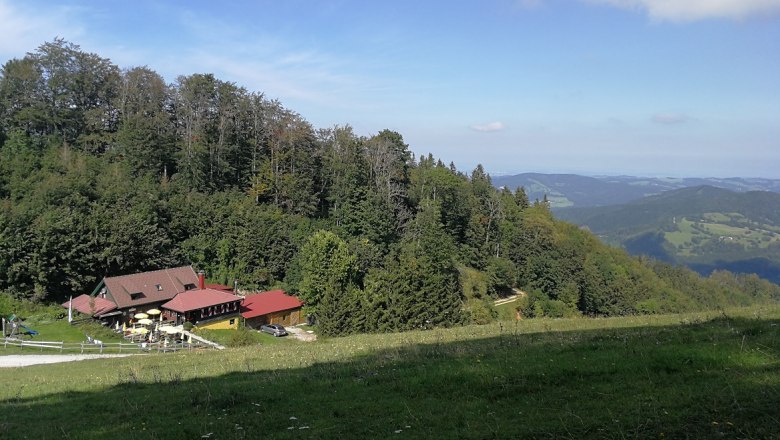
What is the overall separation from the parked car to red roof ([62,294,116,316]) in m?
14.9

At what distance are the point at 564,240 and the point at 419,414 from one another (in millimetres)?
95380

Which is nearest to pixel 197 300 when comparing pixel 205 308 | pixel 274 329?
pixel 205 308

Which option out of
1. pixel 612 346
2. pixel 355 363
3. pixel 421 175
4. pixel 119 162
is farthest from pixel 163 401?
pixel 421 175

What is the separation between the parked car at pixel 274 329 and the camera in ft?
165

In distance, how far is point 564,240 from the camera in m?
97.1

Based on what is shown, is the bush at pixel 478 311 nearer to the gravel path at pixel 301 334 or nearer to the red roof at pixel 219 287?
the gravel path at pixel 301 334

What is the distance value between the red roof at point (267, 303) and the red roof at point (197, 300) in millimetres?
2322

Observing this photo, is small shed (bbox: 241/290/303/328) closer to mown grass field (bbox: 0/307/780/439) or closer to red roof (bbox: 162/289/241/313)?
red roof (bbox: 162/289/241/313)

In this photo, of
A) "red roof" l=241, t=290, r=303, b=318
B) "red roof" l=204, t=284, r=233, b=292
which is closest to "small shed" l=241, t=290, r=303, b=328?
Result: "red roof" l=241, t=290, r=303, b=318

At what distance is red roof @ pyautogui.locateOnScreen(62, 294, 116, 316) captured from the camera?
46.1 m

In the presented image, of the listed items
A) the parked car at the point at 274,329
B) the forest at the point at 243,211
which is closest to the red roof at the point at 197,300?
the parked car at the point at 274,329

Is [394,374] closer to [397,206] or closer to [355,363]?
[355,363]

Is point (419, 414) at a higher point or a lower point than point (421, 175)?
lower

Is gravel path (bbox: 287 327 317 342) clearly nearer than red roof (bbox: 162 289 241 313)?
No
